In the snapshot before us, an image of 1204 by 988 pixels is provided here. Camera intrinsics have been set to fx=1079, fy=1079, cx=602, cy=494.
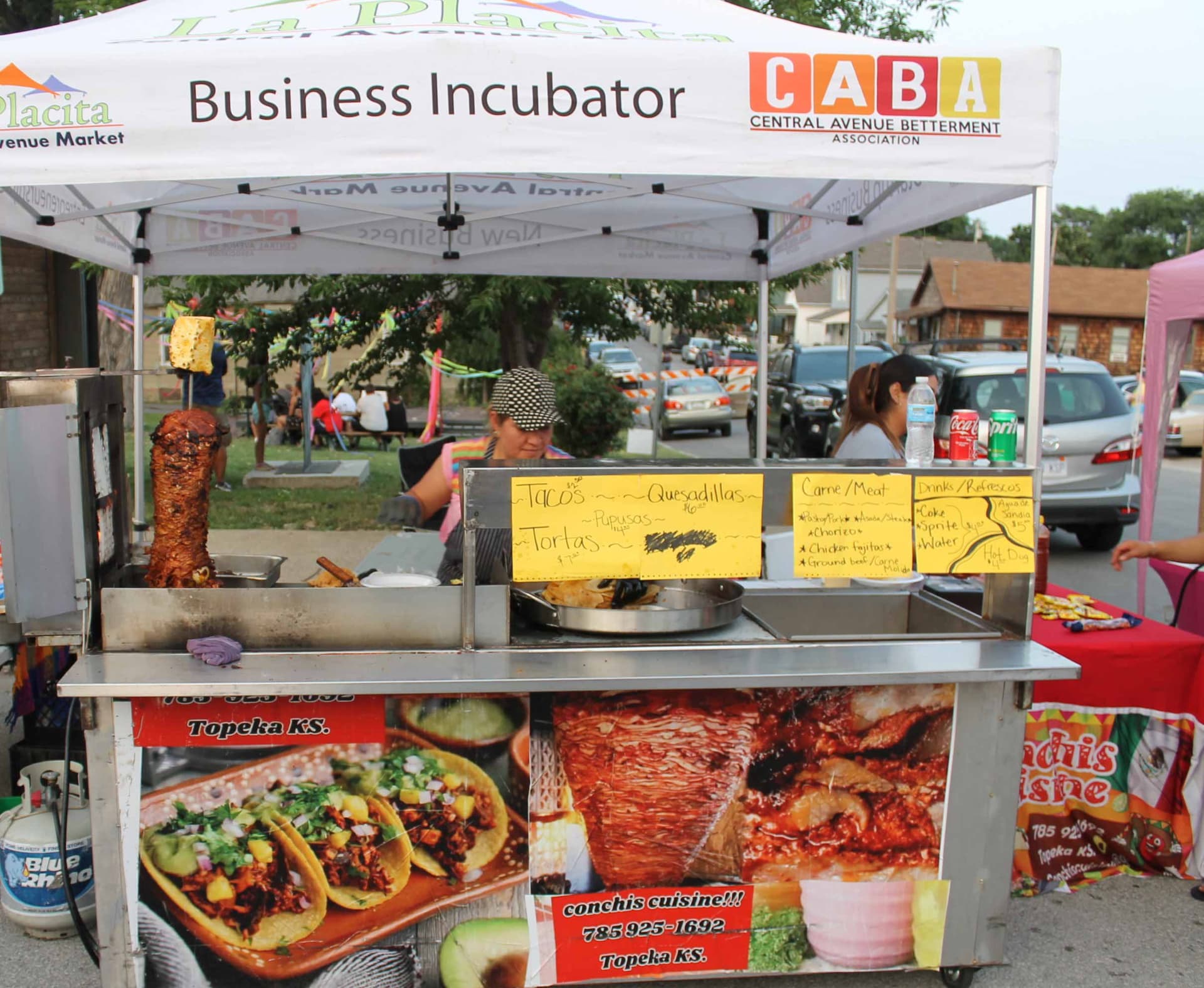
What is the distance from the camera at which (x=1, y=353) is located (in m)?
12.7

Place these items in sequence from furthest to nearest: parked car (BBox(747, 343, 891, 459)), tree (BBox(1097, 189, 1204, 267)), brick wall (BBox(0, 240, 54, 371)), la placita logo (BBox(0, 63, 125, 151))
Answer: tree (BBox(1097, 189, 1204, 267))
parked car (BBox(747, 343, 891, 459))
brick wall (BBox(0, 240, 54, 371))
la placita logo (BBox(0, 63, 125, 151))

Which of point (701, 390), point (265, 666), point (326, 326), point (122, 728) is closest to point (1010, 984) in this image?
point (265, 666)

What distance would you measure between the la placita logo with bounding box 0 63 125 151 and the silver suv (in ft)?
26.0

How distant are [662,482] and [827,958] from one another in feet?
4.67

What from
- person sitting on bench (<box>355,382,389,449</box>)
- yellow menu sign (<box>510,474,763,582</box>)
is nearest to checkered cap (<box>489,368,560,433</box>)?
yellow menu sign (<box>510,474,763,582</box>)

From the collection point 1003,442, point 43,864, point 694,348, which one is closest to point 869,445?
point 1003,442

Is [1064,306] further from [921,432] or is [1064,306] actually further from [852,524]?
[852,524]

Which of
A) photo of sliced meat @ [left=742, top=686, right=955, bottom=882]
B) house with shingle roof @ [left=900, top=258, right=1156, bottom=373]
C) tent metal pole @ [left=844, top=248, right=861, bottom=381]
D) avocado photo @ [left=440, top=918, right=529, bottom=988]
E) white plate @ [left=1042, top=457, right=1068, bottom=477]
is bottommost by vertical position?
avocado photo @ [left=440, top=918, right=529, bottom=988]

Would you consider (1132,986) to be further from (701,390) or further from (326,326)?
(701,390)

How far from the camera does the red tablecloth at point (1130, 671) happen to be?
3668mm

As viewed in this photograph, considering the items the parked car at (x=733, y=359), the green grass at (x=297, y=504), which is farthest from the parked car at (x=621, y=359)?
the green grass at (x=297, y=504)

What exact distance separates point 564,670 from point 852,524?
89 cm

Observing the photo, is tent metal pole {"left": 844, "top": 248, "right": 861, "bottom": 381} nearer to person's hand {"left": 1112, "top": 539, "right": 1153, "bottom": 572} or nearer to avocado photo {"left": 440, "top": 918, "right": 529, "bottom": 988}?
person's hand {"left": 1112, "top": 539, "right": 1153, "bottom": 572}

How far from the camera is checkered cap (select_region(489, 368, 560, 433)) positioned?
3.90 m
